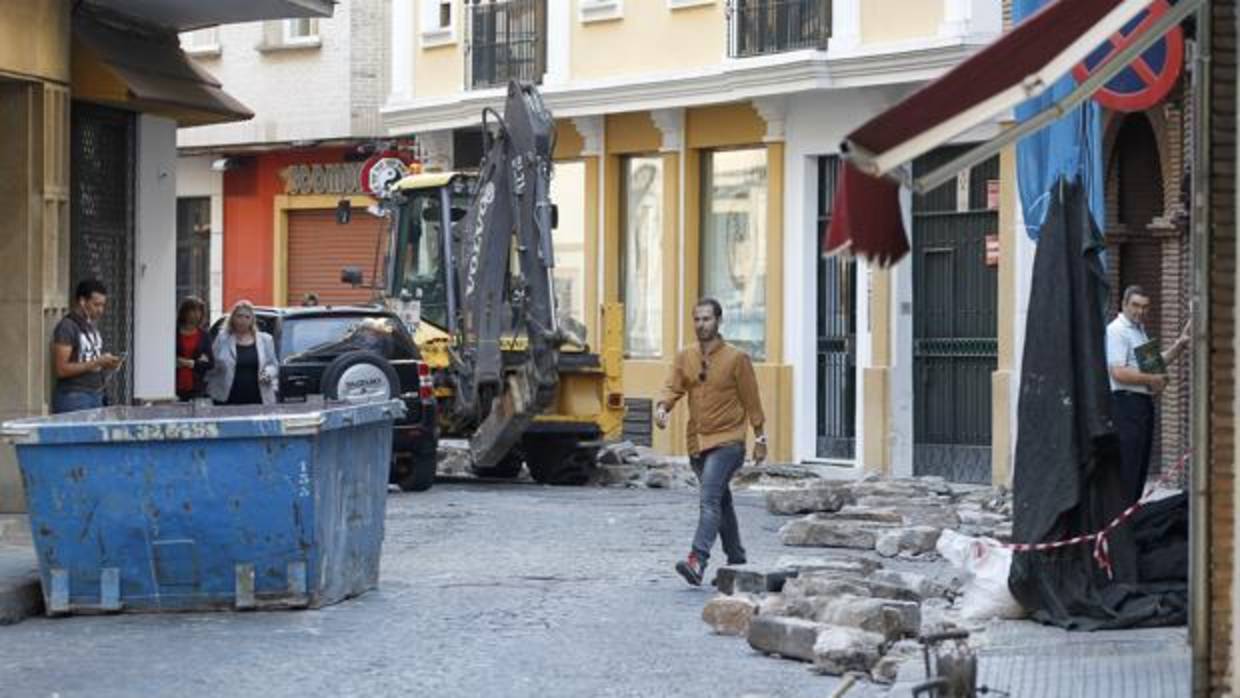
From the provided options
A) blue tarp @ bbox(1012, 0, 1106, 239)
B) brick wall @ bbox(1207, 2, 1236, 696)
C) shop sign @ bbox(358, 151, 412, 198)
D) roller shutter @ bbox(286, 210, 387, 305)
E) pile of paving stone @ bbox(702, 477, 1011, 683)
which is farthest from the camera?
roller shutter @ bbox(286, 210, 387, 305)

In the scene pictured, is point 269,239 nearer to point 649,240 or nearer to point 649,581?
point 649,240

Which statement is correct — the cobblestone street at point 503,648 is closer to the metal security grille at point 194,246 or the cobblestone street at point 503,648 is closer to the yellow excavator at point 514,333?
the yellow excavator at point 514,333

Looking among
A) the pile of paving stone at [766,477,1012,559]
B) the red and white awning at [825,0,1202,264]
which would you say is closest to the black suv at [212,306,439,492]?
the pile of paving stone at [766,477,1012,559]

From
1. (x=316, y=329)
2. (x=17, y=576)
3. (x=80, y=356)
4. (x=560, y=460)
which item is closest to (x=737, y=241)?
(x=560, y=460)

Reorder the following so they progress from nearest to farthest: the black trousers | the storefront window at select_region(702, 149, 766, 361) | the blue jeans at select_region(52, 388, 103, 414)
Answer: the black trousers → the blue jeans at select_region(52, 388, 103, 414) → the storefront window at select_region(702, 149, 766, 361)

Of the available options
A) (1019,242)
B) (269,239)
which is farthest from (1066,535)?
(269,239)

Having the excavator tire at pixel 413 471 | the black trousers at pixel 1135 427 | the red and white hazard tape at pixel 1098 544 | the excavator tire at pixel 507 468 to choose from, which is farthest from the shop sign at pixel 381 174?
the red and white hazard tape at pixel 1098 544

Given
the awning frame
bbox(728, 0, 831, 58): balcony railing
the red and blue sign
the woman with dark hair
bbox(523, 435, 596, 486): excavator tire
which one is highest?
bbox(728, 0, 831, 58): balcony railing

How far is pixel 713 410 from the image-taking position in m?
16.3

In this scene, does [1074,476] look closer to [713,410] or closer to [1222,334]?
[713,410]

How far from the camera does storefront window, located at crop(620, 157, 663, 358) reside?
106 feet

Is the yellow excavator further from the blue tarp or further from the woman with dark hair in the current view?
the blue tarp

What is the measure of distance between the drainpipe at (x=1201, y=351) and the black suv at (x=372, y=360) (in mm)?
13844

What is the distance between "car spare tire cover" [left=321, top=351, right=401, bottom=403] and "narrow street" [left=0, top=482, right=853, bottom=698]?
12.7ft
